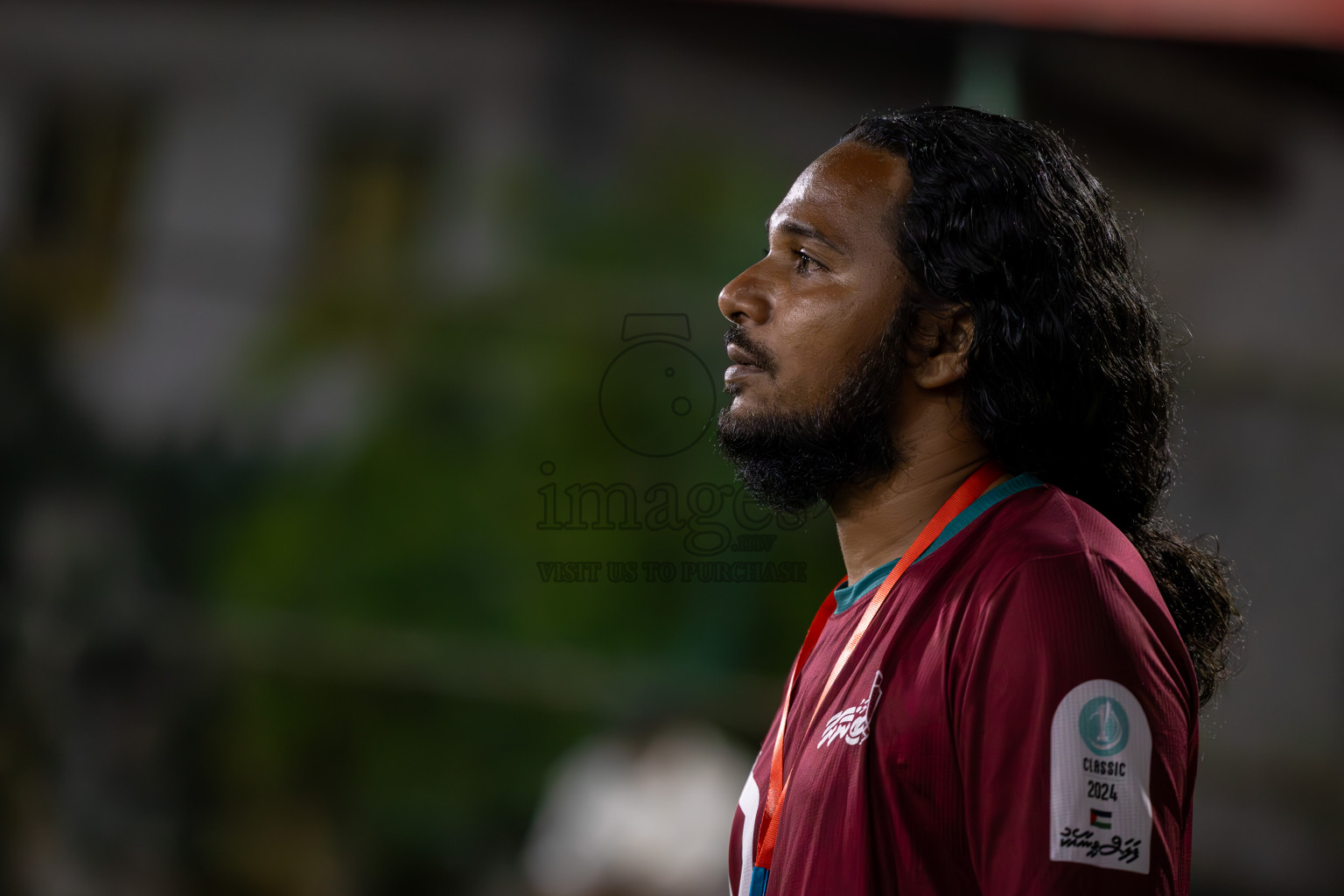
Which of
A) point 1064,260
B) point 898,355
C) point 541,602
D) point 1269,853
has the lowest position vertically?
point 1269,853

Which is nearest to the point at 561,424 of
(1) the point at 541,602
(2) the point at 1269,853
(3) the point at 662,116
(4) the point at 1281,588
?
(1) the point at 541,602

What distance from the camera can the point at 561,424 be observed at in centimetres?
448

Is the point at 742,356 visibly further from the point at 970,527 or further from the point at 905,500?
the point at 970,527

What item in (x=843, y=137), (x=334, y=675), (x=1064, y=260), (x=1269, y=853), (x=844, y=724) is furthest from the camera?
(x=334, y=675)

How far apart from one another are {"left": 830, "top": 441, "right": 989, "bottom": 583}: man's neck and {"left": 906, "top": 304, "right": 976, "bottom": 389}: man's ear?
0.09 m

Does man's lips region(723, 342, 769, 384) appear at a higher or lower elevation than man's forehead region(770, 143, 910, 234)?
lower

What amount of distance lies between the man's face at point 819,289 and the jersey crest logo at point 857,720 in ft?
1.32

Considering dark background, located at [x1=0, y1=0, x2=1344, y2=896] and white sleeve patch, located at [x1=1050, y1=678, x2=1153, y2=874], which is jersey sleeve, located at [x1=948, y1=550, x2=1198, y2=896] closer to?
white sleeve patch, located at [x1=1050, y1=678, x2=1153, y2=874]

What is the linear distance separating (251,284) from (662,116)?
1887mm

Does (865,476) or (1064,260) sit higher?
(1064,260)

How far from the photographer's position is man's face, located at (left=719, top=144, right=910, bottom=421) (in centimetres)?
134

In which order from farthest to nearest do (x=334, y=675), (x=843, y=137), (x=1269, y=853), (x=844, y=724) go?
(x=334, y=675) → (x=1269, y=853) → (x=843, y=137) → (x=844, y=724)

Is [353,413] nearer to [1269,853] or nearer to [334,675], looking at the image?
[334,675]
